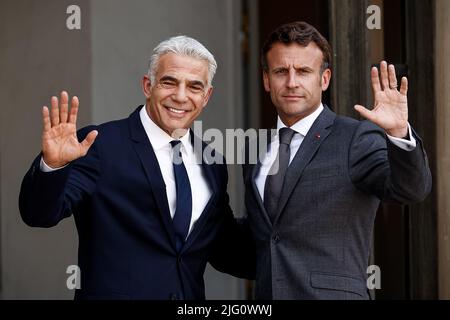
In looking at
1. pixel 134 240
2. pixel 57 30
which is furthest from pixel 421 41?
pixel 57 30

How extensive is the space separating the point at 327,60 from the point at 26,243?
8.55 ft

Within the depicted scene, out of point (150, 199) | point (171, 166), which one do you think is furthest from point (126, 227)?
point (171, 166)

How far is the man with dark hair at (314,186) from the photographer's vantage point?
2426 mm

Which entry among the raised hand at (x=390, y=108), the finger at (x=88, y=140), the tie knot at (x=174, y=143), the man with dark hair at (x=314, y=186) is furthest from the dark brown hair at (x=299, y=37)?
the finger at (x=88, y=140)

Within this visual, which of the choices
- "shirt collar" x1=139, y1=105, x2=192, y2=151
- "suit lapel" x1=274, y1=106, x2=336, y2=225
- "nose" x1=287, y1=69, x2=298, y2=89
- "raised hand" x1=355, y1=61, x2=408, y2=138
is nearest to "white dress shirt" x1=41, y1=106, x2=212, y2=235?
"shirt collar" x1=139, y1=105, x2=192, y2=151

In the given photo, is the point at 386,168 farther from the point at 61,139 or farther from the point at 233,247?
the point at 61,139

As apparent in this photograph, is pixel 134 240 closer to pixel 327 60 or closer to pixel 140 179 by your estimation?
pixel 140 179

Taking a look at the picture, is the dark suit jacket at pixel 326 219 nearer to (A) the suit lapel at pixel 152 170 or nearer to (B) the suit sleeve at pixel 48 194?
(A) the suit lapel at pixel 152 170

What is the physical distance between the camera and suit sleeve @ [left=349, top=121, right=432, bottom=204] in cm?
224

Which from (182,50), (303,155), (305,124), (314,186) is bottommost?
(314,186)

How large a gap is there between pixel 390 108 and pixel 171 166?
2.62 feet

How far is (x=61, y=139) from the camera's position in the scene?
234 cm

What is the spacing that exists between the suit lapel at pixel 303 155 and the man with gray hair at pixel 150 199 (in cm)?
32

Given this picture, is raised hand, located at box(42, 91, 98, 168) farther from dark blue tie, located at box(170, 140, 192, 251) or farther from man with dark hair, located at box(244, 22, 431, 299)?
man with dark hair, located at box(244, 22, 431, 299)
